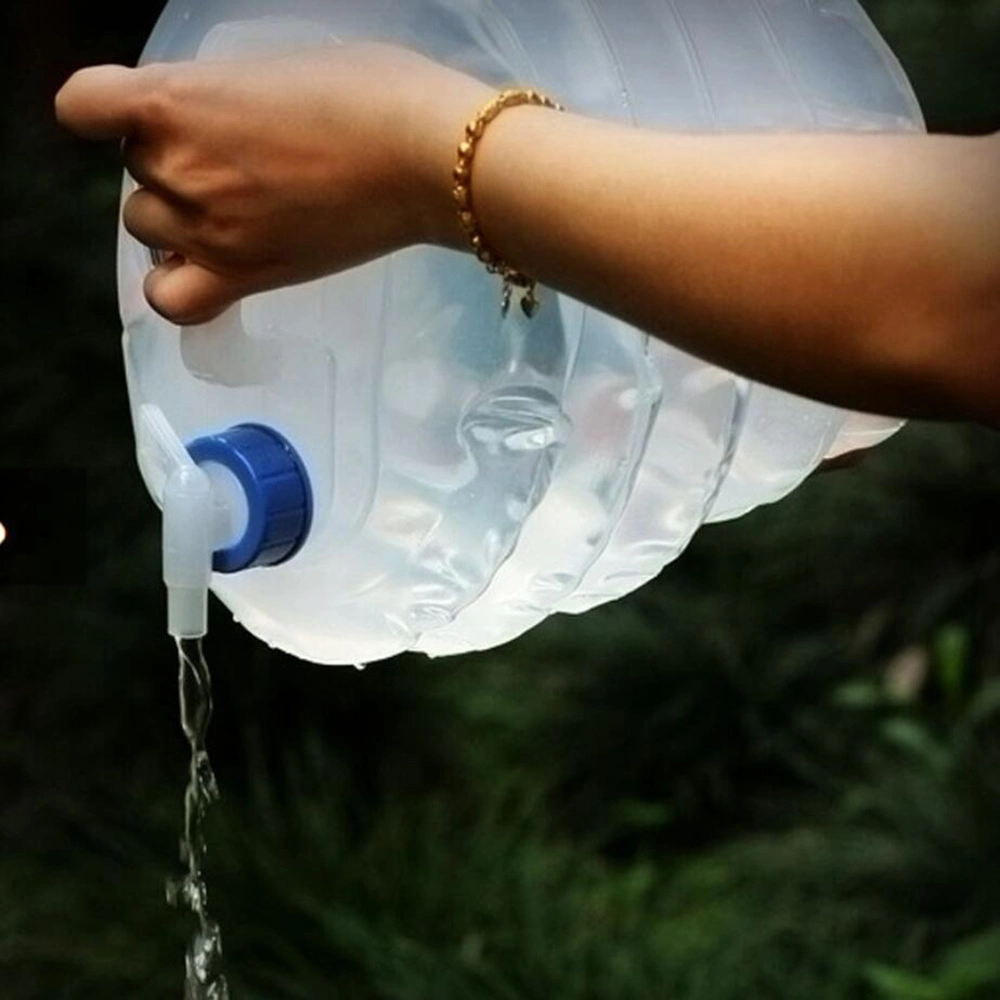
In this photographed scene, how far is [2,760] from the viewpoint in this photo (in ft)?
9.13

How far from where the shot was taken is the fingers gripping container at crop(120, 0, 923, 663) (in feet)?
3.43

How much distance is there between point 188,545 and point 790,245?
13.1 inches

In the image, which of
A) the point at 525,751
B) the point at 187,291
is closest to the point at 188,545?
the point at 187,291

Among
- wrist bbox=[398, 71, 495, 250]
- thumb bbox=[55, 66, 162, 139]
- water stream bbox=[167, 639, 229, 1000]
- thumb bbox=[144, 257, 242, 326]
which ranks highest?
wrist bbox=[398, 71, 495, 250]

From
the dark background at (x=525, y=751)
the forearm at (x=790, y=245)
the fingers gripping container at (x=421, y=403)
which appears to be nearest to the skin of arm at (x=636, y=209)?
the forearm at (x=790, y=245)

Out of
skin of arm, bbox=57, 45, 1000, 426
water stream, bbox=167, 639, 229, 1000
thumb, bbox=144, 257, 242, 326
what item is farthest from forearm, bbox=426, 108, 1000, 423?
water stream, bbox=167, 639, 229, 1000

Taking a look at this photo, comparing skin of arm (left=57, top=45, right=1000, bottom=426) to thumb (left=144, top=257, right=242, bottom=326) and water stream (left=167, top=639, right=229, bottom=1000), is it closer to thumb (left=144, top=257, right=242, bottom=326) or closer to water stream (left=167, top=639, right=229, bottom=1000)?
thumb (left=144, top=257, right=242, bottom=326)

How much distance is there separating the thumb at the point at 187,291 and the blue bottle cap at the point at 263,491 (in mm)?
64

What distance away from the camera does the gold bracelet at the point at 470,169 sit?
0.84 metres

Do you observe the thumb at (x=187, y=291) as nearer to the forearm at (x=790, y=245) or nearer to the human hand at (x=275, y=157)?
the human hand at (x=275, y=157)

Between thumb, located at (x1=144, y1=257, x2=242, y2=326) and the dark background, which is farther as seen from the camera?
the dark background

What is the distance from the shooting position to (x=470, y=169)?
2.75ft

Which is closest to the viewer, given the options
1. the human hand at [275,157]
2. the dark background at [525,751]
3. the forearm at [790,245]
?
the forearm at [790,245]

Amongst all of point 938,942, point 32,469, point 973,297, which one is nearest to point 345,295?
point 973,297
